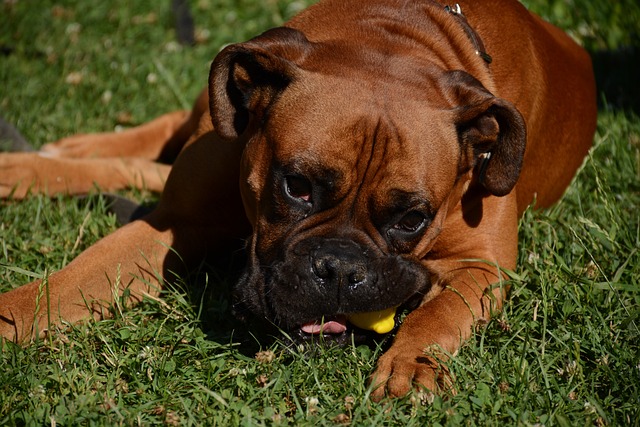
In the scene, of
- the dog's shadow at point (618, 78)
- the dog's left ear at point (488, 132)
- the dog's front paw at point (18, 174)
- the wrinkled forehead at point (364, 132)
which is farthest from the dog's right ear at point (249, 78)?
the dog's shadow at point (618, 78)

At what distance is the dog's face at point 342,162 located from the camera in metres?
3.48

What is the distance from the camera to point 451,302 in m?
3.90

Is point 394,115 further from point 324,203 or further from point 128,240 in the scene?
point 128,240

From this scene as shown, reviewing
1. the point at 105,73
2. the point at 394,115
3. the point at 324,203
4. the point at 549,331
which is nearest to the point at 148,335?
the point at 324,203

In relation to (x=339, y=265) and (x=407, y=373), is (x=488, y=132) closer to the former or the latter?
(x=339, y=265)

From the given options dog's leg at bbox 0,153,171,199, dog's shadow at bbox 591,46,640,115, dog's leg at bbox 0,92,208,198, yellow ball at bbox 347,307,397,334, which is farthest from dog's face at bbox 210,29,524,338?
dog's shadow at bbox 591,46,640,115

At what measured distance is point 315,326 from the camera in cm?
362

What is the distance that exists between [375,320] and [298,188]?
0.67 m

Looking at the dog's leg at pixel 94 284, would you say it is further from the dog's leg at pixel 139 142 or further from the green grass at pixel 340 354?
the dog's leg at pixel 139 142

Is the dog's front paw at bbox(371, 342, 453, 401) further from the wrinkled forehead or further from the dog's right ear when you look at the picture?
the dog's right ear

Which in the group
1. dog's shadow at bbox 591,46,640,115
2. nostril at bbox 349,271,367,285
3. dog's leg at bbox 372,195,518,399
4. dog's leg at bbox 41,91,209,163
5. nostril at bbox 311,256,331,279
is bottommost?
dog's shadow at bbox 591,46,640,115

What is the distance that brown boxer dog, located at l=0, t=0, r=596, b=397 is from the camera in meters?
3.51

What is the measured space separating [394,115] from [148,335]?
144 cm

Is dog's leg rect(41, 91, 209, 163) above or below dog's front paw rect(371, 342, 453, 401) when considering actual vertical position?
below
